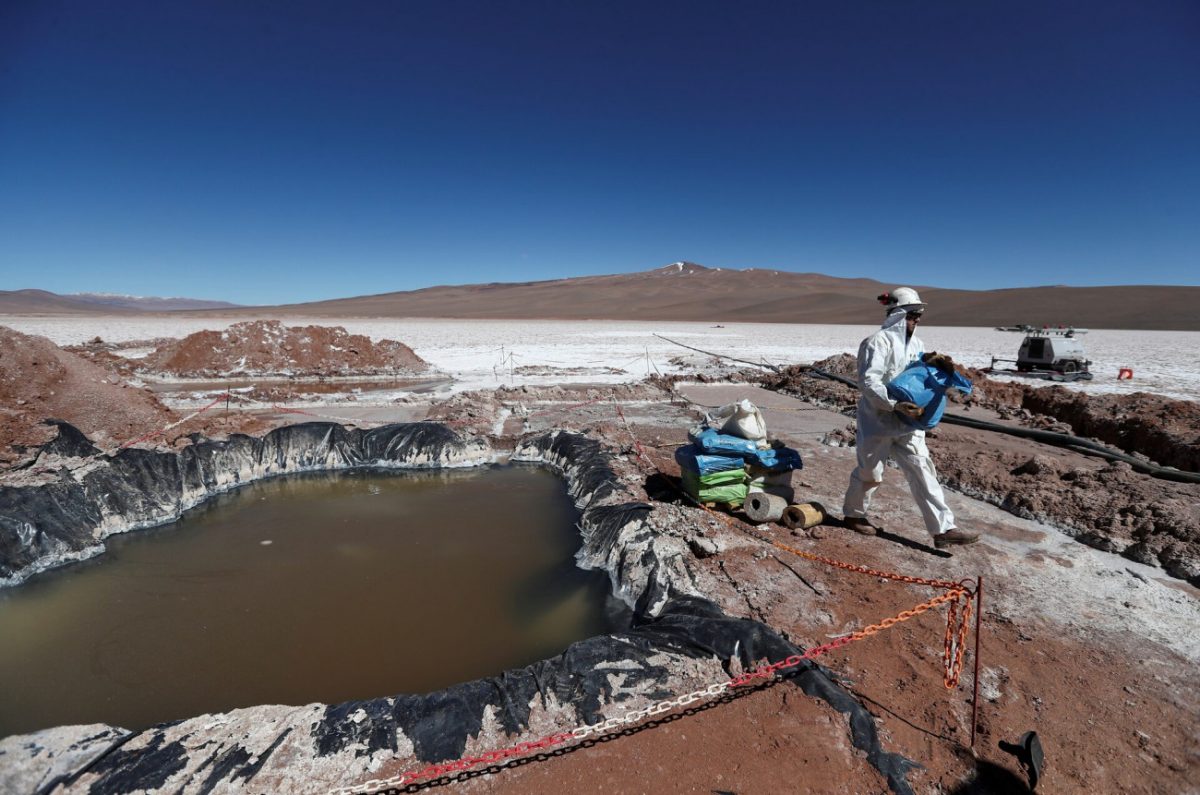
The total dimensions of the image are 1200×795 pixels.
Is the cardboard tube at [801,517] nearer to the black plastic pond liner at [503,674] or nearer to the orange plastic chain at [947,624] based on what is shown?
the orange plastic chain at [947,624]

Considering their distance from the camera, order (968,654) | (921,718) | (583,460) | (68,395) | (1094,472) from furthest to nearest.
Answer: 1. (68,395)
2. (583,460)
3. (1094,472)
4. (968,654)
5. (921,718)

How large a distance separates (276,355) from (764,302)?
74384mm

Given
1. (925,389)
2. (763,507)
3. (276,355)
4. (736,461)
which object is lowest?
(763,507)

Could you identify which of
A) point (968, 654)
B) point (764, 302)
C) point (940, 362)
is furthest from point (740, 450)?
point (764, 302)

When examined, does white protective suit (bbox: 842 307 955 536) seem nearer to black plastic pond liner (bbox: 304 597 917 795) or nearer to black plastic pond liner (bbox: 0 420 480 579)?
black plastic pond liner (bbox: 304 597 917 795)

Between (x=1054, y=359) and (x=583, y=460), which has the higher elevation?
(x=1054, y=359)

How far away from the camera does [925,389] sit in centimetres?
361

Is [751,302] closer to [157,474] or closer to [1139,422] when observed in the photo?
[1139,422]

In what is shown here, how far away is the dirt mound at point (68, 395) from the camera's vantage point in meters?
6.75

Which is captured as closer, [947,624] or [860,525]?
[947,624]

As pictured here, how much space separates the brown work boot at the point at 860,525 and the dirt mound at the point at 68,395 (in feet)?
26.3

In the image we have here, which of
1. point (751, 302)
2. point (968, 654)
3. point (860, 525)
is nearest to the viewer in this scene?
point (968, 654)

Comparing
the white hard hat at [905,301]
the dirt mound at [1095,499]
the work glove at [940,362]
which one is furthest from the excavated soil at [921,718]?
→ the white hard hat at [905,301]

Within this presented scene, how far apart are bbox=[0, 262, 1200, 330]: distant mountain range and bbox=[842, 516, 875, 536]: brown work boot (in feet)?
163
